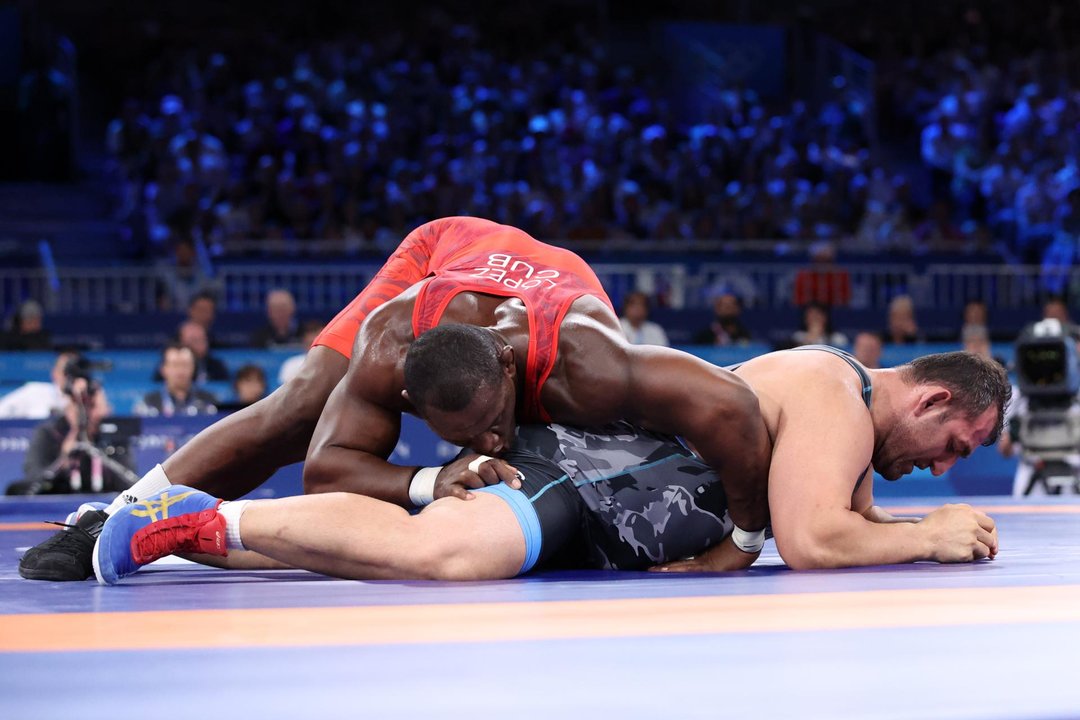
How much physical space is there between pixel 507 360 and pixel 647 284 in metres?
5.89

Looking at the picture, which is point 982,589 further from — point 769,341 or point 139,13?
point 139,13

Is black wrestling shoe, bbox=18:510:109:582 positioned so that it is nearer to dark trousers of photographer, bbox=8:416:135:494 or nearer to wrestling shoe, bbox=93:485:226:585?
wrestling shoe, bbox=93:485:226:585

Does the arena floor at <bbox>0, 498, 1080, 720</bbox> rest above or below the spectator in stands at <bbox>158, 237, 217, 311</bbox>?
below

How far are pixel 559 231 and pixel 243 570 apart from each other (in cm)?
698

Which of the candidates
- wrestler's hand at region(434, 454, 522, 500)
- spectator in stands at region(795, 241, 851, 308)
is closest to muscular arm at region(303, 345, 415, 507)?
wrestler's hand at region(434, 454, 522, 500)

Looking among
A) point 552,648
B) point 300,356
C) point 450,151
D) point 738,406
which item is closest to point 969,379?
point 738,406

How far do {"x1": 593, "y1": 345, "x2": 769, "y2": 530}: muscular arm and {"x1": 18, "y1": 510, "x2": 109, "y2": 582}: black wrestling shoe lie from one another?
41.4 inches

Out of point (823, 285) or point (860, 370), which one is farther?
point (823, 285)

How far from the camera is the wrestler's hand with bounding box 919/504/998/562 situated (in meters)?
2.43

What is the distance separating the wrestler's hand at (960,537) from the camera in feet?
7.98

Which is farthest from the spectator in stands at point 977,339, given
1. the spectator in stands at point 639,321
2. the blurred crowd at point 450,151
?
the blurred crowd at point 450,151

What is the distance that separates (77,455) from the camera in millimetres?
5387

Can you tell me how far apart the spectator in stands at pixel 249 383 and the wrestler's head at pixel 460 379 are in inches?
152

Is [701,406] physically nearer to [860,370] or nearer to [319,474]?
[860,370]
